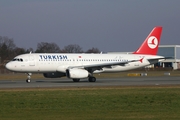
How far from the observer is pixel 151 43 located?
182 feet

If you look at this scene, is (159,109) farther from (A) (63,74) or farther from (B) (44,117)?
(A) (63,74)

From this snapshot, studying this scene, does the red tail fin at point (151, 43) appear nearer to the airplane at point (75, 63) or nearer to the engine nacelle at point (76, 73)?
the airplane at point (75, 63)

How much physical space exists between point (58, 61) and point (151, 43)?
45.8ft

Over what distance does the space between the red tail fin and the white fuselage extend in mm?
2856

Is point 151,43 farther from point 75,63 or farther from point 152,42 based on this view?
point 75,63

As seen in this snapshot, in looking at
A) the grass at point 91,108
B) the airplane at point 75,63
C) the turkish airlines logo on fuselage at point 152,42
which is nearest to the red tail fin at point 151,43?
the turkish airlines logo on fuselage at point 152,42

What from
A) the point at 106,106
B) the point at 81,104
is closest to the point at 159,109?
the point at 106,106

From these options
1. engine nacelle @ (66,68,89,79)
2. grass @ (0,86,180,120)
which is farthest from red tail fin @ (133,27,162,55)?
grass @ (0,86,180,120)

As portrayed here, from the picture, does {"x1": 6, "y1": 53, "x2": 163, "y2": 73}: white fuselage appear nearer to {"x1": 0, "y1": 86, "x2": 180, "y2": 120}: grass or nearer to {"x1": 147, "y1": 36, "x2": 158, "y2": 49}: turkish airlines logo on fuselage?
{"x1": 147, "y1": 36, "x2": 158, "y2": 49}: turkish airlines logo on fuselage

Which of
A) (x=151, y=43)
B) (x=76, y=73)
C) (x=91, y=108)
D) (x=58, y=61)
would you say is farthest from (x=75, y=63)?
(x=91, y=108)

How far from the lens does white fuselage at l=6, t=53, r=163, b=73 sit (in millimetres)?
46562

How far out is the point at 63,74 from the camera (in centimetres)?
4903

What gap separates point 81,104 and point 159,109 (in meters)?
4.34

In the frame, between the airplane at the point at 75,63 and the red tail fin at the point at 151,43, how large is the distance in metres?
0.18
